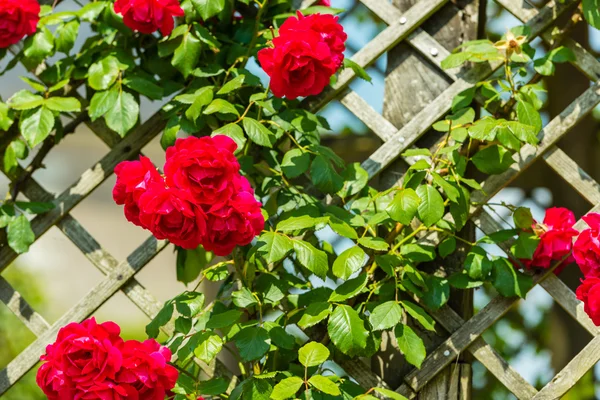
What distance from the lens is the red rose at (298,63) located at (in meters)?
1.54

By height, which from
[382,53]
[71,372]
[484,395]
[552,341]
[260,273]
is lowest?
[484,395]

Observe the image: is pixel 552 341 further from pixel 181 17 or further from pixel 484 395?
pixel 181 17

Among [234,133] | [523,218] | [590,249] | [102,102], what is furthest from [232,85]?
[590,249]

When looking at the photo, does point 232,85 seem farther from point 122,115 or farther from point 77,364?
point 77,364

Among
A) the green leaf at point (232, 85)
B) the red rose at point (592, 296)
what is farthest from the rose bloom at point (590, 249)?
the green leaf at point (232, 85)

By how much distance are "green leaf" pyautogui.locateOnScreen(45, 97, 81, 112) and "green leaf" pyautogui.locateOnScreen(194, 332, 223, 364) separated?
606mm

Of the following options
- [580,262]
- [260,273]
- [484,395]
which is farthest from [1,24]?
[484,395]

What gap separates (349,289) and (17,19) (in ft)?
3.13

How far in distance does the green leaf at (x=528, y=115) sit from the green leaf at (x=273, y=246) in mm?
553

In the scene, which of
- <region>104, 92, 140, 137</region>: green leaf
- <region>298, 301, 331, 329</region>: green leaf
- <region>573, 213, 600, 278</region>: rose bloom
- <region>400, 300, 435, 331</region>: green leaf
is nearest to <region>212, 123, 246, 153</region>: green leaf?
<region>104, 92, 140, 137</region>: green leaf

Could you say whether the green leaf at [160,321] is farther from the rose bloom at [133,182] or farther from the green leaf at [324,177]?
the green leaf at [324,177]

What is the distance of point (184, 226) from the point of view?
1375 mm

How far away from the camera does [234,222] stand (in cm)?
141

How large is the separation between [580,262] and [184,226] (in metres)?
0.75
